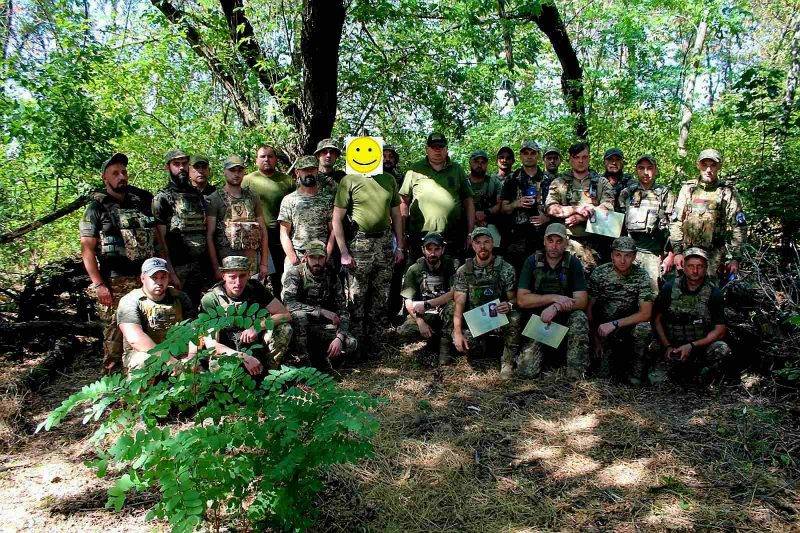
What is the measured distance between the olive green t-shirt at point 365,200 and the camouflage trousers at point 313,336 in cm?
106

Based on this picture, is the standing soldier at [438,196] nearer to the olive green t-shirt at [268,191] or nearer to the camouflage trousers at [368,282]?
the camouflage trousers at [368,282]

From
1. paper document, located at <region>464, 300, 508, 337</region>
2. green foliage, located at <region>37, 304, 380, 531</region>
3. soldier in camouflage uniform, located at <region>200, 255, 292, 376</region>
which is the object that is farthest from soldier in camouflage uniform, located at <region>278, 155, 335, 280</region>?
green foliage, located at <region>37, 304, 380, 531</region>

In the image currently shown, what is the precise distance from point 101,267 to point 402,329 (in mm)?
2943

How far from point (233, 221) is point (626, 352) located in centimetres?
407

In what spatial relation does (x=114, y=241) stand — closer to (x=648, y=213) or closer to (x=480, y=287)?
(x=480, y=287)

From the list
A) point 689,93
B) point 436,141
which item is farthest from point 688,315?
point 689,93

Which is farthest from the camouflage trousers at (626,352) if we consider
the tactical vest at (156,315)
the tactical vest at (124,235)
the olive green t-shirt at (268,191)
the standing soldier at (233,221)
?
the tactical vest at (124,235)

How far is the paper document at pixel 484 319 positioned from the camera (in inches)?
210

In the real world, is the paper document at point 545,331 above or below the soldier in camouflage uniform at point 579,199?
below

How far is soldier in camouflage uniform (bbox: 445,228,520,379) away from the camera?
5.43 metres

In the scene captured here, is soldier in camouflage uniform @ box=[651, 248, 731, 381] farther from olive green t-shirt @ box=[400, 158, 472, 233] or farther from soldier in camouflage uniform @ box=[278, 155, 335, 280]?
soldier in camouflage uniform @ box=[278, 155, 335, 280]

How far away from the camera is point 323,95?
242 inches

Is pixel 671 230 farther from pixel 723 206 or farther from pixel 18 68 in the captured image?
pixel 18 68

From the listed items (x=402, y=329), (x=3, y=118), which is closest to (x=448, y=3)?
(x=402, y=329)
